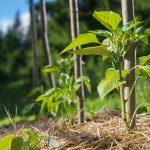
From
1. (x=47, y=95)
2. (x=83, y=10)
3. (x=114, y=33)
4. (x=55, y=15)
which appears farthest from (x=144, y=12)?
(x=114, y=33)

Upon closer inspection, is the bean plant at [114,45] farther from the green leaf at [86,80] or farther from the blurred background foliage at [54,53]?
the blurred background foliage at [54,53]

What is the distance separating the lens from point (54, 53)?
10.8 meters

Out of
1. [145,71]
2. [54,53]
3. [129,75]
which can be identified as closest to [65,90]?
[129,75]

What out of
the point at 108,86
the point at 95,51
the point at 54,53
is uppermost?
the point at 95,51

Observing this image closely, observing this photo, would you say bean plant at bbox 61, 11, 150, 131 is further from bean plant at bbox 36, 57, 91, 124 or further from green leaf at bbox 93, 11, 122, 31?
bean plant at bbox 36, 57, 91, 124

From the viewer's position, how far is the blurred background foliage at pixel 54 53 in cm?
671

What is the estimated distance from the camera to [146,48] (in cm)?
705

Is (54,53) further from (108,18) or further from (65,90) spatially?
(108,18)

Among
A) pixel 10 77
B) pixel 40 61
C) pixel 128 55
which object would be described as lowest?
pixel 10 77

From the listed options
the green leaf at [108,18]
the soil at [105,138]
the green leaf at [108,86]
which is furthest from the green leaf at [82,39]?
the soil at [105,138]

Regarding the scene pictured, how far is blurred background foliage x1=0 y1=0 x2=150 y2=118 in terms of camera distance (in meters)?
6.71

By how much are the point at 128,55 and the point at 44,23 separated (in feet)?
6.74

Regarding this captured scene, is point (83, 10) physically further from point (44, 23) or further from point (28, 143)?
point (28, 143)

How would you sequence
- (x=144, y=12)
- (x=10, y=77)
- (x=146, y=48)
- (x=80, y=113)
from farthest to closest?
(x=10, y=77), (x=144, y=12), (x=146, y=48), (x=80, y=113)
